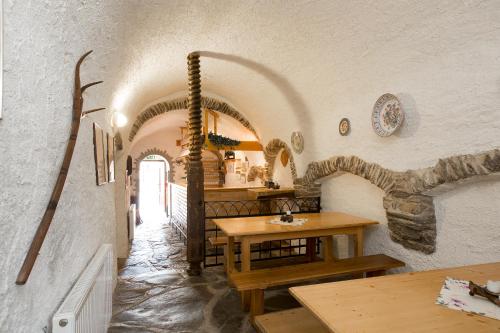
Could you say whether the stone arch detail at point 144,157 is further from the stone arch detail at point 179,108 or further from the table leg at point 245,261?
the table leg at point 245,261

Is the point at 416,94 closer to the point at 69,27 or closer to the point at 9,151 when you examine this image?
the point at 69,27

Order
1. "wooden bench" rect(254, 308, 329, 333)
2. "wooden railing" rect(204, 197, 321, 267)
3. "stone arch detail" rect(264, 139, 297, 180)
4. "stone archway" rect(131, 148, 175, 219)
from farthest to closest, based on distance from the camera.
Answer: "stone archway" rect(131, 148, 175, 219) → "stone arch detail" rect(264, 139, 297, 180) → "wooden railing" rect(204, 197, 321, 267) → "wooden bench" rect(254, 308, 329, 333)

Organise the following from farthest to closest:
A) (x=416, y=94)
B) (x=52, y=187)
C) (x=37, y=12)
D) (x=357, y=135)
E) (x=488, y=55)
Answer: (x=357, y=135) < (x=416, y=94) < (x=488, y=55) < (x=52, y=187) < (x=37, y=12)

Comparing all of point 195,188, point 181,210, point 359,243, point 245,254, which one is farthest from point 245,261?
point 181,210

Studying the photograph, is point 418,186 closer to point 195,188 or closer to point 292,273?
point 292,273

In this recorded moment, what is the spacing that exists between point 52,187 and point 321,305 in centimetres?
136

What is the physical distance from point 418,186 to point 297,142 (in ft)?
8.16

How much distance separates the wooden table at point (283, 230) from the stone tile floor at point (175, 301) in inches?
18.2

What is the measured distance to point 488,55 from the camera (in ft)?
7.23

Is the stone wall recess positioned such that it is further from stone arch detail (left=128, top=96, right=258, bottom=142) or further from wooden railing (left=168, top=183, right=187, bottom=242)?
stone arch detail (left=128, top=96, right=258, bottom=142)

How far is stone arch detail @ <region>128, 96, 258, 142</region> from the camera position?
6168 mm

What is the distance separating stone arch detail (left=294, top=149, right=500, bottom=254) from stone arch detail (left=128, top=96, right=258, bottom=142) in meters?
3.71

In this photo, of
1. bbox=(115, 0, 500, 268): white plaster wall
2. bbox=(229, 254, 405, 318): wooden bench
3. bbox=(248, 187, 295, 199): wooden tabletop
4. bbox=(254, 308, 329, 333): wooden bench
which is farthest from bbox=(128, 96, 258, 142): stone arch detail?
bbox=(254, 308, 329, 333): wooden bench

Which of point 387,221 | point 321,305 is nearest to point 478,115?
point 387,221
